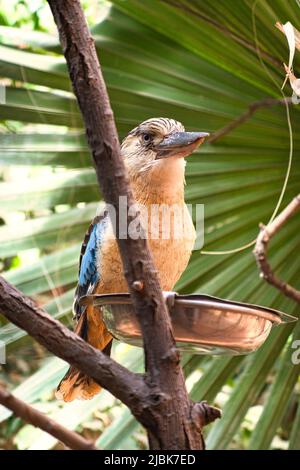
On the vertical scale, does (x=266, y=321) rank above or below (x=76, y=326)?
above

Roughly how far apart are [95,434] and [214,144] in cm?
170

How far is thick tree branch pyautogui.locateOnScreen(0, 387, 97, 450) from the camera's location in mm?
1004

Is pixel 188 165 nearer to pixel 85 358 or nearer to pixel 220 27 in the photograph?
pixel 220 27

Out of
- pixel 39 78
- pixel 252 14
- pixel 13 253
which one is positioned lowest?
pixel 13 253

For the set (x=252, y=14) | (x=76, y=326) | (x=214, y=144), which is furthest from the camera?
(x=214, y=144)

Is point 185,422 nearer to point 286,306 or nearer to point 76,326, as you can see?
point 76,326

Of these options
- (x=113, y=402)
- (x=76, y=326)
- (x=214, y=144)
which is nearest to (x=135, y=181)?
(x=76, y=326)

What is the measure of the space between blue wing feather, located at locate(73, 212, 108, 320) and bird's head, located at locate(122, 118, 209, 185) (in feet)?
0.43

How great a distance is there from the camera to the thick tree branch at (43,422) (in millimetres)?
1004

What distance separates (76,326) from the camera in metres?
1.72

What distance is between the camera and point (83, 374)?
162 centimetres

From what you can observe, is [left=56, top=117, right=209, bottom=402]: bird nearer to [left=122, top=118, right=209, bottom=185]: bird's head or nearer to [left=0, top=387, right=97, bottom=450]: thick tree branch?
[left=122, top=118, right=209, bottom=185]: bird's head

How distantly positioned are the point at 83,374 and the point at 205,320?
19.9 inches
